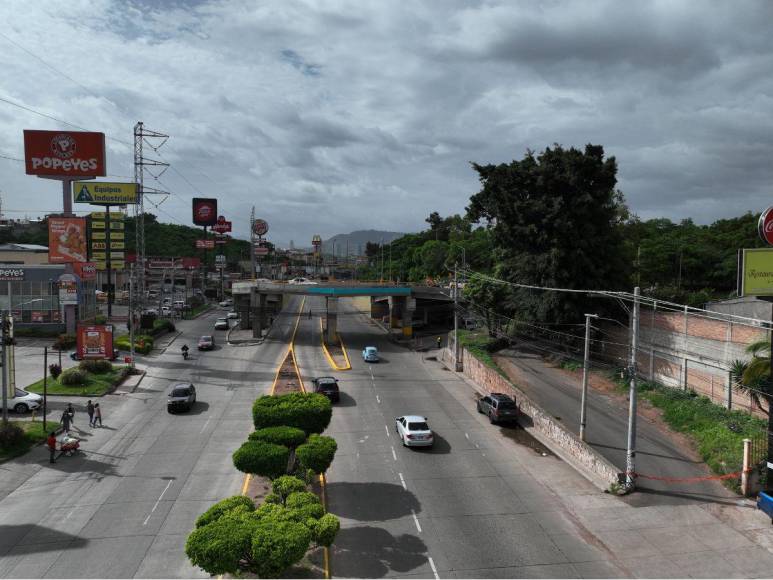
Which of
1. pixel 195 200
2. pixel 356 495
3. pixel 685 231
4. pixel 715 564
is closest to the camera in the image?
pixel 715 564

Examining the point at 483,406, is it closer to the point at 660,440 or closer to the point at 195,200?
the point at 660,440

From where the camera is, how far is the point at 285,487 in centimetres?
1761

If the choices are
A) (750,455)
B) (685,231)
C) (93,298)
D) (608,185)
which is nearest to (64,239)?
(93,298)

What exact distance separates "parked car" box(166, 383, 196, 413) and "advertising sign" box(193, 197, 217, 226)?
294 feet

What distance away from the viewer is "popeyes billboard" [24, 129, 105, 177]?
57.8 meters

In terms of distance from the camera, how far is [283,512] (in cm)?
1518

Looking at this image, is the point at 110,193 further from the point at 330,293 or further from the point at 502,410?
the point at 502,410

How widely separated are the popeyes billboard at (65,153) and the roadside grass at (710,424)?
2254 inches

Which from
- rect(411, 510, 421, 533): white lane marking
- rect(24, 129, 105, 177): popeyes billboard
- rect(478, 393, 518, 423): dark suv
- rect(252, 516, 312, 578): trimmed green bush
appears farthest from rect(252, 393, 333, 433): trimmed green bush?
rect(24, 129, 105, 177): popeyes billboard

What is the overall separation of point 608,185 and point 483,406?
21139mm

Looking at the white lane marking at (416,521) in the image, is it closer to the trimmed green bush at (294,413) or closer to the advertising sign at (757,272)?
the trimmed green bush at (294,413)

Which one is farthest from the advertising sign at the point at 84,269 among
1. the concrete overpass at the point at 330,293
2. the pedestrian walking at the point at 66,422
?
the pedestrian walking at the point at 66,422

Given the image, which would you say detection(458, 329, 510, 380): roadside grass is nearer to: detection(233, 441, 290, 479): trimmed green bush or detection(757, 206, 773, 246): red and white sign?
detection(757, 206, 773, 246): red and white sign

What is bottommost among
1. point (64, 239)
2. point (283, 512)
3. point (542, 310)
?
point (283, 512)
